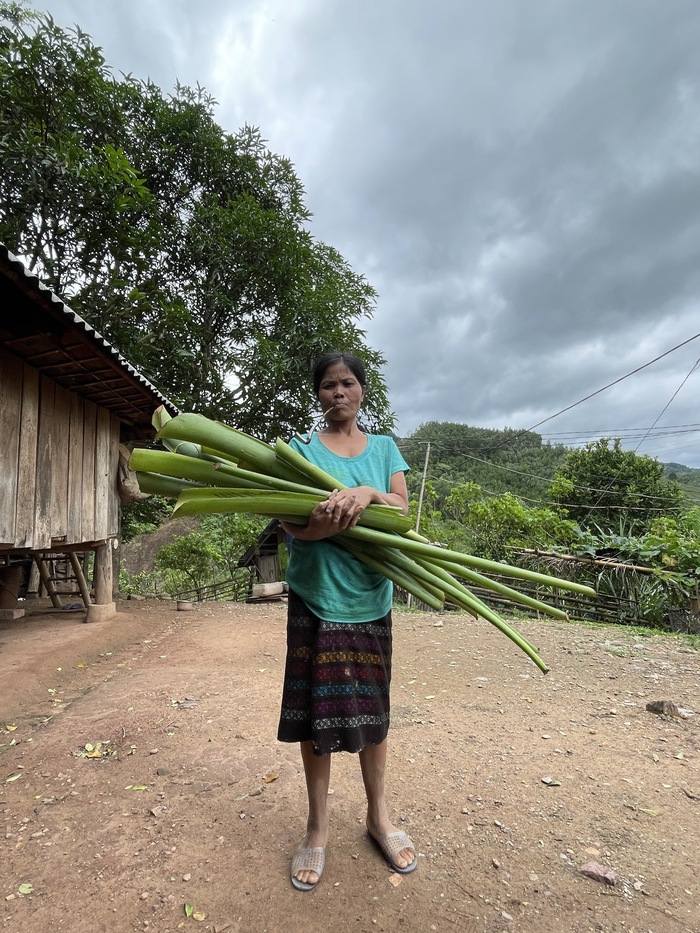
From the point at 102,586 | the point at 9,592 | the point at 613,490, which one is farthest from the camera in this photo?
the point at 613,490

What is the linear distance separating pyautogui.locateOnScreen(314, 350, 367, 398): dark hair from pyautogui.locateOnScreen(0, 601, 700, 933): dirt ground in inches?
66.4

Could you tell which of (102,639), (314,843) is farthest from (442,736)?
(102,639)

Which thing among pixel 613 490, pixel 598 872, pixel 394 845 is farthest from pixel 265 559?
pixel 598 872

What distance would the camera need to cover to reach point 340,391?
5.46ft

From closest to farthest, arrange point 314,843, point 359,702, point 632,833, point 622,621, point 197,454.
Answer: point 197,454, point 359,702, point 314,843, point 632,833, point 622,621

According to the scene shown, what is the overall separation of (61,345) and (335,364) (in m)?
3.06

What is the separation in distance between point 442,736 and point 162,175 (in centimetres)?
875

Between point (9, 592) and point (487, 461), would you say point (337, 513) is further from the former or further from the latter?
point (487, 461)

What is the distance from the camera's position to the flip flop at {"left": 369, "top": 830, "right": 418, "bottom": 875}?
5.49ft

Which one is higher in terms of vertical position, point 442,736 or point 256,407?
point 256,407

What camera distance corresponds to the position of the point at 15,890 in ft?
5.33

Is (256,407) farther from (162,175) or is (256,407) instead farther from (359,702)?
(359,702)

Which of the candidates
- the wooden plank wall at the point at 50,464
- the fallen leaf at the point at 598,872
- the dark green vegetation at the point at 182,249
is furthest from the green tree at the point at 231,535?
the fallen leaf at the point at 598,872

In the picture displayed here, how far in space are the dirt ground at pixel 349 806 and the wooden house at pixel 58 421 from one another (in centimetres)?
133
